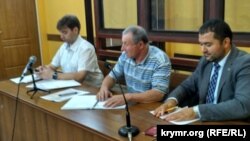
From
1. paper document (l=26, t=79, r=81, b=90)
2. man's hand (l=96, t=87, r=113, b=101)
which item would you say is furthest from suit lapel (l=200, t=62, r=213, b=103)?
paper document (l=26, t=79, r=81, b=90)

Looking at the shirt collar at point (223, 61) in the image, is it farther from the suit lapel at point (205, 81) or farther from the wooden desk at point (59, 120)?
the wooden desk at point (59, 120)

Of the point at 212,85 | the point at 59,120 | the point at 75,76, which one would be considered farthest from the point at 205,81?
the point at 75,76

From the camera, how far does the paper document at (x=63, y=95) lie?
7.17ft

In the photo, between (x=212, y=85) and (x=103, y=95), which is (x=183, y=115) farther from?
(x=103, y=95)

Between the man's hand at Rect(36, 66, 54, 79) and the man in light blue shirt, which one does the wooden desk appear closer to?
the man in light blue shirt

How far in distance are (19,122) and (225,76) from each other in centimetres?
153

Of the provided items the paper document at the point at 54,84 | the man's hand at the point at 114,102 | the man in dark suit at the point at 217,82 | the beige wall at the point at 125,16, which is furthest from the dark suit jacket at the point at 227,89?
the paper document at the point at 54,84

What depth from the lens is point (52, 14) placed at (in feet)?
17.3

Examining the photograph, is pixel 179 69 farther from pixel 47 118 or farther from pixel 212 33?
pixel 47 118

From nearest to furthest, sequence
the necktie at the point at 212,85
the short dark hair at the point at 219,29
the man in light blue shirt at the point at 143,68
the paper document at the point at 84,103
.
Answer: the short dark hair at the point at 219,29 → the necktie at the point at 212,85 → the paper document at the point at 84,103 → the man in light blue shirt at the point at 143,68

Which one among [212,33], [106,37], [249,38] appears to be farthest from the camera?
[106,37]

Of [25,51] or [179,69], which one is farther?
[25,51]

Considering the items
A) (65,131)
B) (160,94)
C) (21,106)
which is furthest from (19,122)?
(160,94)

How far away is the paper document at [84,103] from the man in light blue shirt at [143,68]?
0.20 ft
